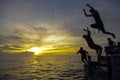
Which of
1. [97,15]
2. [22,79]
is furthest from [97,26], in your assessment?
[22,79]

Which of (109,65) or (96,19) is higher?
(96,19)

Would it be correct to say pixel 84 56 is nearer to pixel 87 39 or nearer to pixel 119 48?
pixel 87 39

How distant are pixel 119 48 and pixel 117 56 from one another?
1376mm

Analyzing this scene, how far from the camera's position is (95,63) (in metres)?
15.4

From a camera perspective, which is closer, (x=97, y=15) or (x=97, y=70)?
(x=97, y=15)

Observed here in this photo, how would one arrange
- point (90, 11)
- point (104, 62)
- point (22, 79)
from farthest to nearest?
point (22, 79), point (104, 62), point (90, 11)

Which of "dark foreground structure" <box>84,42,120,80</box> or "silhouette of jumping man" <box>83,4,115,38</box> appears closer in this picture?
"dark foreground structure" <box>84,42,120,80</box>

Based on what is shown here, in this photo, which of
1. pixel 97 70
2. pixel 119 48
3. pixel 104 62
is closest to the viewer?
pixel 119 48

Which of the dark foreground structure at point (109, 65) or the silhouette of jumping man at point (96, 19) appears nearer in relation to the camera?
the dark foreground structure at point (109, 65)

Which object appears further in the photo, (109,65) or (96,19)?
(109,65)

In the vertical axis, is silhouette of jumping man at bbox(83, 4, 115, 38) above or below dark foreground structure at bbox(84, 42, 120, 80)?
above

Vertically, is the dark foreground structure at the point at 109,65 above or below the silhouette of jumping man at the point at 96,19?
below

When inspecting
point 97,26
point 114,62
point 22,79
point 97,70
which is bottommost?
point 22,79

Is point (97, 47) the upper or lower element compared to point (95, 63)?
upper
